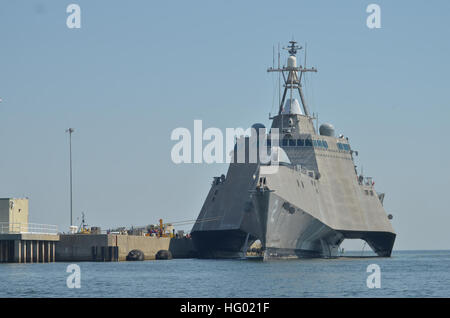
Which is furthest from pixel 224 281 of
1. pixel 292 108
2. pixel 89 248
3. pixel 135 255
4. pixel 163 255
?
pixel 292 108

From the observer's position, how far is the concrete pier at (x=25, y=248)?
76.0 m

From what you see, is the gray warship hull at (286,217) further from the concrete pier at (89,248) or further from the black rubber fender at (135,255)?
the concrete pier at (89,248)

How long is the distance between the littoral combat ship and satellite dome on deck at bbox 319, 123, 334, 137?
95 mm

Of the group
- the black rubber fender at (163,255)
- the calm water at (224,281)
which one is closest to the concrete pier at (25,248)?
the calm water at (224,281)

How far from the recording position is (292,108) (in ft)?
302

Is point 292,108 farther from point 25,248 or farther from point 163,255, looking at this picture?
point 25,248

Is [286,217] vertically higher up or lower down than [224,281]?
higher up

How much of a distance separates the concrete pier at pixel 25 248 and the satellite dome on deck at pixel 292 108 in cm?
2733

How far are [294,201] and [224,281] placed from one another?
2221 centimetres

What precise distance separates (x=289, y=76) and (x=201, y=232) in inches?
766

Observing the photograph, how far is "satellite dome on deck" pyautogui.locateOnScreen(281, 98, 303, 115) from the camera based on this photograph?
301 feet

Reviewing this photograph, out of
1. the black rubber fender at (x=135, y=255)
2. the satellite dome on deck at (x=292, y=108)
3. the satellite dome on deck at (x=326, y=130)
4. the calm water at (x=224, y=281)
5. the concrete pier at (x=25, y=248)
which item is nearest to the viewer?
the calm water at (x=224, y=281)

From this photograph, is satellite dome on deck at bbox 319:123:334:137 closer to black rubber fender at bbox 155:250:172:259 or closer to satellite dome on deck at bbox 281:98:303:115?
satellite dome on deck at bbox 281:98:303:115
